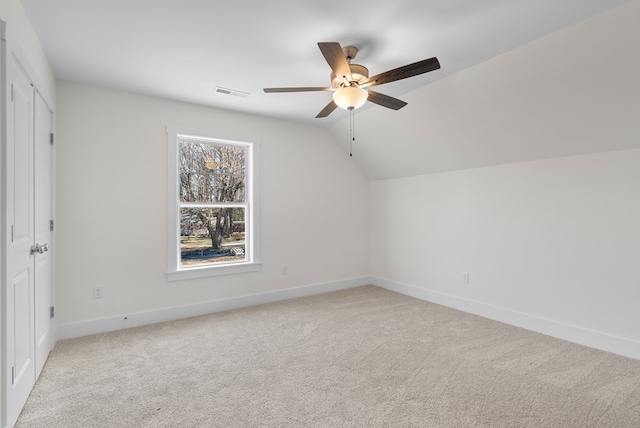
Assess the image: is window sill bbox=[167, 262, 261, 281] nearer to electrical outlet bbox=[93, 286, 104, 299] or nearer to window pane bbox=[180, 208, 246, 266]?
window pane bbox=[180, 208, 246, 266]

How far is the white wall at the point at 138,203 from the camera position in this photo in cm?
316

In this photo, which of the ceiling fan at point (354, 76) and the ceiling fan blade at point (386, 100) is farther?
the ceiling fan blade at point (386, 100)

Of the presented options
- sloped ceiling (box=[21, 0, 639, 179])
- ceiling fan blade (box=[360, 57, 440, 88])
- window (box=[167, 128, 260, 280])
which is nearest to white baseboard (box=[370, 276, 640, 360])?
sloped ceiling (box=[21, 0, 639, 179])

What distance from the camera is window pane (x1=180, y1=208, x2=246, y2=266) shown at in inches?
154

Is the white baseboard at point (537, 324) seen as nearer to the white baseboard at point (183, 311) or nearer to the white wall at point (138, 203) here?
the white baseboard at point (183, 311)

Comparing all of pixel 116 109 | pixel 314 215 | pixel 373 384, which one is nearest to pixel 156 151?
pixel 116 109

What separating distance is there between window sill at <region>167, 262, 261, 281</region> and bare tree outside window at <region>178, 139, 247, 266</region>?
0.16m

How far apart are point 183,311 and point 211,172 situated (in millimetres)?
1680

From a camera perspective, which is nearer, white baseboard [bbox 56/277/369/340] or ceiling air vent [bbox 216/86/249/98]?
white baseboard [bbox 56/277/369/340]

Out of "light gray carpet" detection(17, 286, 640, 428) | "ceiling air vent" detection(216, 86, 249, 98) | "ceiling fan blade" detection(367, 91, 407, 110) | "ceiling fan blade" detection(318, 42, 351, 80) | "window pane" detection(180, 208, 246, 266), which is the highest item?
"ceiling air vent" detection(216, 86, 249, 98)

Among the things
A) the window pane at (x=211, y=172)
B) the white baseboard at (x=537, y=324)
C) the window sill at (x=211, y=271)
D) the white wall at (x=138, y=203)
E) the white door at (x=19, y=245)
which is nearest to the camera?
the white door at (x=19, y=245)

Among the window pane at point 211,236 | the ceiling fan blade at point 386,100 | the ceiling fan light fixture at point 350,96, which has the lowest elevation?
the window pane at point 211,236

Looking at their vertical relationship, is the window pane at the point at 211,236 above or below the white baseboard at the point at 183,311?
above

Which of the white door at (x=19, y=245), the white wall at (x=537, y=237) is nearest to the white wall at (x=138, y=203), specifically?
the white door at (x=19, y=245)
